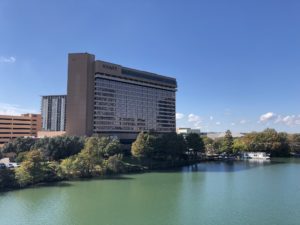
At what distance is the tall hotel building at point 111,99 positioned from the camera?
178 feet

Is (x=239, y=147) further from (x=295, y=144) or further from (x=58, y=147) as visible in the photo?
(x=58, y=147)

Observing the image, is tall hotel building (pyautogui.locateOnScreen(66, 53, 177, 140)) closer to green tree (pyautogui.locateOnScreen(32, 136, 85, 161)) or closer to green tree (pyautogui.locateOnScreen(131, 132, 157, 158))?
green tree (pyautogui.locateOnScreen(32, 136, 85, 161))

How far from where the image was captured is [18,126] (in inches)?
2399

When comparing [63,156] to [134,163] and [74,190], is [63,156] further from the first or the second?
[74,190]

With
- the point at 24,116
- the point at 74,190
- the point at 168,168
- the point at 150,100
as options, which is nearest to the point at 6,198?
the point at 74,190

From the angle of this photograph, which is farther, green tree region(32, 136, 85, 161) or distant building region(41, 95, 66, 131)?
distant building region(41, 95, 66, 131)

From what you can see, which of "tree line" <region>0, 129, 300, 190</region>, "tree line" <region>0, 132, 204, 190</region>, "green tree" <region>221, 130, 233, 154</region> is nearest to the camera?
"tree line" <region>0, 132, 204, 190</region>

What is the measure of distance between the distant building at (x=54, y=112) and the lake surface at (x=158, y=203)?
6140 centimetres

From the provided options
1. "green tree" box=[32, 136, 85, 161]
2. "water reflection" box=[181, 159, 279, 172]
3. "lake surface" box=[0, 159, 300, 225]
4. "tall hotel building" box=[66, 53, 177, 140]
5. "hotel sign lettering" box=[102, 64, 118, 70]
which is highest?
"hotel sign lettering" box=[102, 64, 118, 70]

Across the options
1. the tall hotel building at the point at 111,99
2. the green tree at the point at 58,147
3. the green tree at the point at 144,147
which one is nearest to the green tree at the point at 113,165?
the green tree at the point at 144,147

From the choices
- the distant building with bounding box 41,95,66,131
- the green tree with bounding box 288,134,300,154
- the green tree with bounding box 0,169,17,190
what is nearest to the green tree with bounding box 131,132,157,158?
the green tree with bounding box 0,169,17,190

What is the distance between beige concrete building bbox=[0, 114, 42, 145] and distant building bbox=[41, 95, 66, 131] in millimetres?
23057

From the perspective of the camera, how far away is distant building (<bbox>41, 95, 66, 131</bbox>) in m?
88.1

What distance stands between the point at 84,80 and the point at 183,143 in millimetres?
20522
